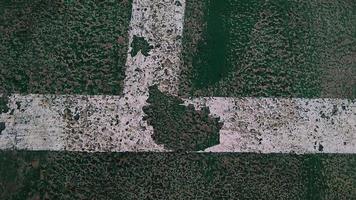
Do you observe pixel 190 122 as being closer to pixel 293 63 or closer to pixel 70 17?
pixel 293 63

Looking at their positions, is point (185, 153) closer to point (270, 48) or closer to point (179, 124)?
point (179, 124)

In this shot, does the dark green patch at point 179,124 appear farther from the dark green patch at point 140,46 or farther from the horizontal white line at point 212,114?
the dark green patch at point 140,46

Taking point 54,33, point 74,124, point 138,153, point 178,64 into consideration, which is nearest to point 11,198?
point 74,124

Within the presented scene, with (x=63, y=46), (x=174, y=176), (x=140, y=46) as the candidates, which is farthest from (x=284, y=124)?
(x=63, y=46)

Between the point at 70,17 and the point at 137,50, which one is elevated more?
the point at 70,17

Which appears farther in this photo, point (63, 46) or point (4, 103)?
point (63, 46)

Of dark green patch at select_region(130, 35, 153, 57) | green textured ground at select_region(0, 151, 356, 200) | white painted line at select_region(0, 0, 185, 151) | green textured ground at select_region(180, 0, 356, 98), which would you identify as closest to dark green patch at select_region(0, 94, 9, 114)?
white painted line at select_region(0, 0, 185, 151)
